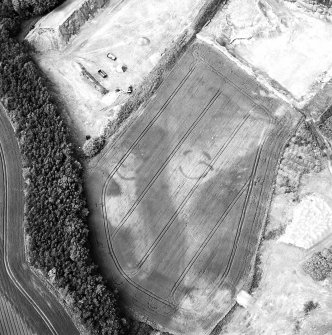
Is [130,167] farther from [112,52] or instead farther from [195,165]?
[112,52]

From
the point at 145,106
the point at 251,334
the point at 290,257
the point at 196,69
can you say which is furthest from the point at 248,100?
the point at 251,334

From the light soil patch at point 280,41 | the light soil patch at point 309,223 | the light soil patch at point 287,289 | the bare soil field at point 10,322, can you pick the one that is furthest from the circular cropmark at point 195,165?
the bare soil field at point 10,322

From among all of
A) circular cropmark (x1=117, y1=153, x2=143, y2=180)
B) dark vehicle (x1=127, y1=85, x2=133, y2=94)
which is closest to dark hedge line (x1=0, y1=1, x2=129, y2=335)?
circular cropmark (x1=117, y1=153, x2=143, y2=180)

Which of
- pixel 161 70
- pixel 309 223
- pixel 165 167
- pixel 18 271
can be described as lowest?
pixel 18 271

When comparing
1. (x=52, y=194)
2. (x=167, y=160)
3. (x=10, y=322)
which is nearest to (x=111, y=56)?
(x=167, y=160)

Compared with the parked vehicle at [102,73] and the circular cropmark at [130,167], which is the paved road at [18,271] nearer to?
the circular cropmark at [130,167]

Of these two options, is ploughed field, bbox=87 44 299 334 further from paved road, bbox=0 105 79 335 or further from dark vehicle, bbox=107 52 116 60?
dark vehicle, bbox=107 52 116 60

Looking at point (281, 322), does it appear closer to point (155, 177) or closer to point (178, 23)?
point (155, 177)
